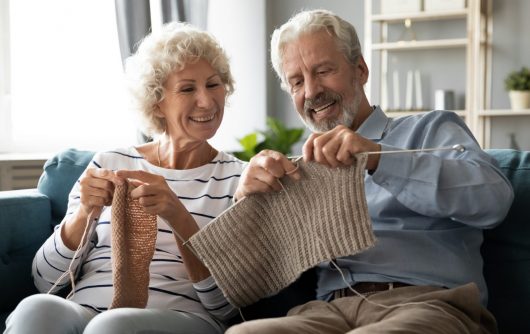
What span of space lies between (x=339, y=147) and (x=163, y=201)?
0.47 metres

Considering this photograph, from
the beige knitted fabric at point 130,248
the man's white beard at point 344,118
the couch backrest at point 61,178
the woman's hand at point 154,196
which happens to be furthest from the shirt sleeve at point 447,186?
the couch backrest at point 61,178

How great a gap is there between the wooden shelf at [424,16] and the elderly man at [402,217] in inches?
127

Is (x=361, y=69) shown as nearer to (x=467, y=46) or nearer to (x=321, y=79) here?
(x=321, y=79)

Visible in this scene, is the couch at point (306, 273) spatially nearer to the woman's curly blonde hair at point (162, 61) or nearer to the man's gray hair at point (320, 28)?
the woman's curly blonde hair at point (162, 61)

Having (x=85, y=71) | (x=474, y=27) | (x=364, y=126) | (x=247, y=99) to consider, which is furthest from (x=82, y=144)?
(x=364, y=126)

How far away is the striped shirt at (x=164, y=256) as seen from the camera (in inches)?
76.9

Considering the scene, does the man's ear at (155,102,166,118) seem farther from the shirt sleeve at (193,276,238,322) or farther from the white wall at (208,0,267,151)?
the white wall at (208,0,267,151)

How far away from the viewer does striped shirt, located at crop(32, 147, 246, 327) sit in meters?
1.95

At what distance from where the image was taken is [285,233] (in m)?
1.86

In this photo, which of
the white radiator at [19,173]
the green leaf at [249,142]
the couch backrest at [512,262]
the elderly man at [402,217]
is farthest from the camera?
the green leaf at [249,142]

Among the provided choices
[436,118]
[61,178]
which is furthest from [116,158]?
[436,118]

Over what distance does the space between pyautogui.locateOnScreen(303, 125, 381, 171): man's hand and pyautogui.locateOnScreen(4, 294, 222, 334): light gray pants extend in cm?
50

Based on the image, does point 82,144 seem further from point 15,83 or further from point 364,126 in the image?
point 364,126

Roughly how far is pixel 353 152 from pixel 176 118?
687 millimetres
